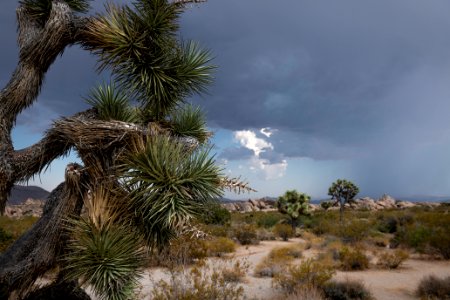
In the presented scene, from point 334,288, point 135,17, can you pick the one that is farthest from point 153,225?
point 334,288

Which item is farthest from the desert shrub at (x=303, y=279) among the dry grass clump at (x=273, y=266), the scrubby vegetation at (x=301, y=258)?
the dry grass clump at (x=273, y=266)

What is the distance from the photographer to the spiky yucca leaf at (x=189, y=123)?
6.84 metres

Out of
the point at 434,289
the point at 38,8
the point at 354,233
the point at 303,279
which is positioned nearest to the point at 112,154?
the point at 38,8

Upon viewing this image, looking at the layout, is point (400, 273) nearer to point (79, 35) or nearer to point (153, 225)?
point (153, 225)

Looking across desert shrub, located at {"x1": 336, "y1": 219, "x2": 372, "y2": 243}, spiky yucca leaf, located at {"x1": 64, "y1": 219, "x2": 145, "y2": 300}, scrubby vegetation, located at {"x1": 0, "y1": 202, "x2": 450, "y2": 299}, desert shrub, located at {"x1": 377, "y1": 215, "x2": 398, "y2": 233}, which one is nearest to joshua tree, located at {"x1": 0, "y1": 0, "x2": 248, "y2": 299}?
spiky yucca leaf, located at {"x1": 64, "y1": 219, "x2": 145, "y2": 300}

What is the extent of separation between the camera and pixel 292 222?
30.3 metres

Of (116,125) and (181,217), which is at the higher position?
(116,125)

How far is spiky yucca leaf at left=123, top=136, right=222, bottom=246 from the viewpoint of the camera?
4.67 meters

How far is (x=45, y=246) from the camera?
5.29 meters

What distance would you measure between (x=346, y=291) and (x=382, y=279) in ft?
11.8

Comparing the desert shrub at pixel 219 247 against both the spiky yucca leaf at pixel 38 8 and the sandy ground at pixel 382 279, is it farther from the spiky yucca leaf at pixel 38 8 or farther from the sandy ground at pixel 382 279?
the spiky yucca leaf at pixel 38 8

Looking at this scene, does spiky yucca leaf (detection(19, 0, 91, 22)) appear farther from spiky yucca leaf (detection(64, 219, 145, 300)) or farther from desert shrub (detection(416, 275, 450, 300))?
desert shrub (detection(416, 275, 450, 300))

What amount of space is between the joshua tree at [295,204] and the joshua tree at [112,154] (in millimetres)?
24059

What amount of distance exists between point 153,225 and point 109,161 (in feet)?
3.66
